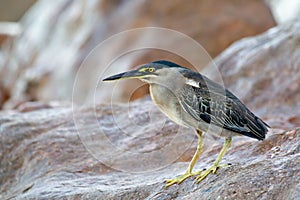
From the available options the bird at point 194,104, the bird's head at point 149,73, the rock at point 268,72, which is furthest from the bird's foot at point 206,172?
the rock at point 268,72

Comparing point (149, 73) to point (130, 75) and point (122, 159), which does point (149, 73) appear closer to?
point (130, 75)

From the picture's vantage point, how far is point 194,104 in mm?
4762

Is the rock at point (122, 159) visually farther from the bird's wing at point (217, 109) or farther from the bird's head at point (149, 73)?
the bird's head at point (149, 73)

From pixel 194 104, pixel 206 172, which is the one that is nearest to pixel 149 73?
pixel 194 104

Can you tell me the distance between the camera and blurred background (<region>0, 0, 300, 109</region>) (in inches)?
476

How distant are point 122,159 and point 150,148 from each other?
0.29 metres

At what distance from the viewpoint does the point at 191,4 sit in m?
12.5

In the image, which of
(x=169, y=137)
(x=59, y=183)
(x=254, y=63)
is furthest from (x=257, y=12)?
(x=59, y=183)

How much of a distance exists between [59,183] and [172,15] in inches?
280

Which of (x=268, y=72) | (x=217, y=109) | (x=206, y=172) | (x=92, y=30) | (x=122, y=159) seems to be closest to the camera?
(x=206, y=172)

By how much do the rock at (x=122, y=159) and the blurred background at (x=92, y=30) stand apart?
332cm

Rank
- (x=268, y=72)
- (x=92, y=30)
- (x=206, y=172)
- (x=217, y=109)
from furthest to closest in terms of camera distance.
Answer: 1. (x=92, y=30)
2. (x=268, y=72)
3. (x=217, y=109)
4. (x=206, y=172)

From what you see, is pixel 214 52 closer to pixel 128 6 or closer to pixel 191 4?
pixel 191 4

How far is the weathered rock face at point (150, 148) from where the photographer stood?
14.4 ft
